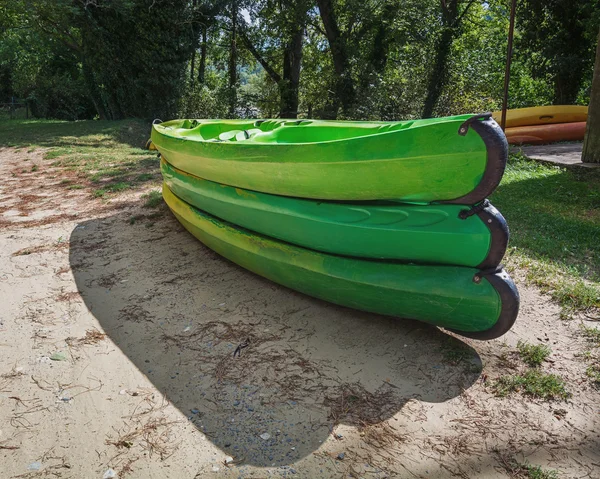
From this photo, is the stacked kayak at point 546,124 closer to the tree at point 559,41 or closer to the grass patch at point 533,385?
the tree at point 559,41

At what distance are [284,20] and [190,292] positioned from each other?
16.6 metres

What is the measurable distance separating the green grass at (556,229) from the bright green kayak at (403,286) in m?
0.99

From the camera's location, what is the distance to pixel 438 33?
48.5 ft

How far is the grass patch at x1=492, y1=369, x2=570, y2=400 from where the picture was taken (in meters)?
2.40

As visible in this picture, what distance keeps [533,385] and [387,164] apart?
4.65 ft

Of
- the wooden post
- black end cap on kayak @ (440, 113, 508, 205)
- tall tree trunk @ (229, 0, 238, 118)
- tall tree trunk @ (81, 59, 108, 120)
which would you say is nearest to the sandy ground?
black end cap on kayak @ (440, 113, 508, 205)

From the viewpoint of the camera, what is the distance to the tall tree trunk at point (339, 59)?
53.3 feet

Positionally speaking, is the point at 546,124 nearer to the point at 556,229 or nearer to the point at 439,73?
the point at 439,73

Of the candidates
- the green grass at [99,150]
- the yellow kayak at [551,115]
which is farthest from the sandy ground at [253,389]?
the yellow kayak at [551,115]

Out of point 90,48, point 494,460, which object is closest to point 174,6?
point 90,48

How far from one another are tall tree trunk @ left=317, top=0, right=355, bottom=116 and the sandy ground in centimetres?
1373

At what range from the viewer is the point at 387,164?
2.55m

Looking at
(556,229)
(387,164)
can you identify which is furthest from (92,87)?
(387,164)

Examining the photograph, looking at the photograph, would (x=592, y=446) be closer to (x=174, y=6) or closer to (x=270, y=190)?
(x=270, y=190)
